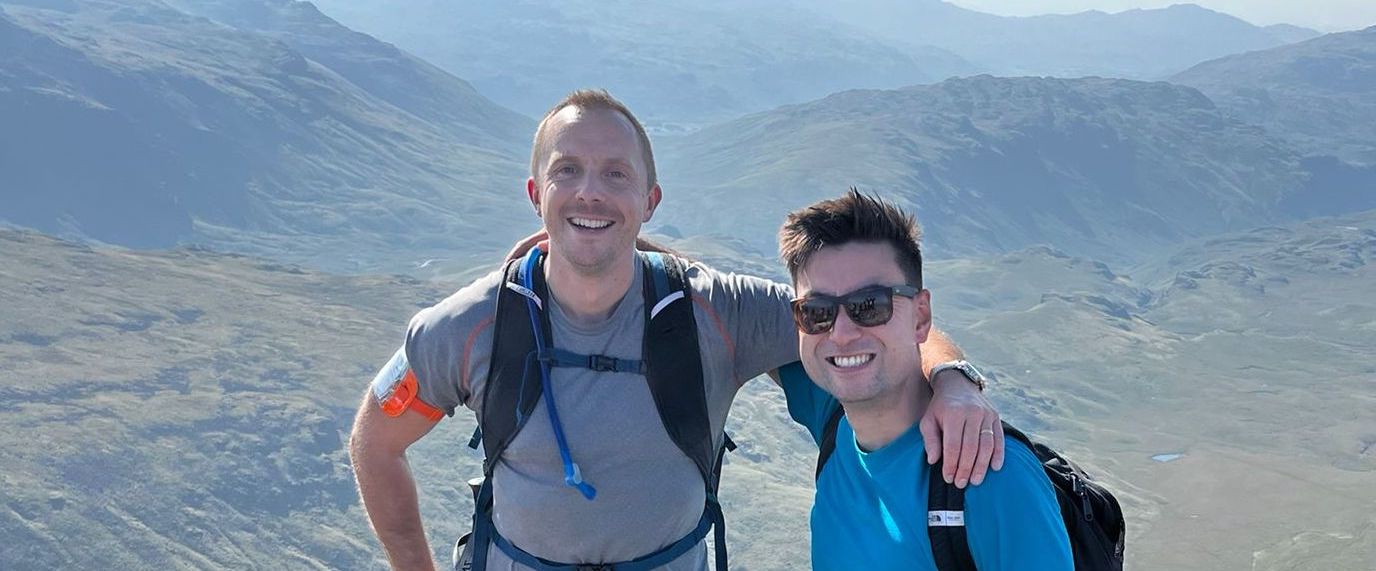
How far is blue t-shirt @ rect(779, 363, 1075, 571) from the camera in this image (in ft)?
12.8

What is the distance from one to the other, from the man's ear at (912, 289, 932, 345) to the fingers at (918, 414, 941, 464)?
0.50m

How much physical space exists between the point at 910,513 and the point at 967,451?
339mm

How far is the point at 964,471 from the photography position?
405cm

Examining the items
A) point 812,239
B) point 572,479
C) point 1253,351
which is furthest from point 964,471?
point 1253,351

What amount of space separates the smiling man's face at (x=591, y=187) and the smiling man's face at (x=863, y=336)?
81cm

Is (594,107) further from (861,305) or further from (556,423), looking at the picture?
(861,305)

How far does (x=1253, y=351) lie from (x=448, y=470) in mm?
125997

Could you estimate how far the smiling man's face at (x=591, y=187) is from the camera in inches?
201

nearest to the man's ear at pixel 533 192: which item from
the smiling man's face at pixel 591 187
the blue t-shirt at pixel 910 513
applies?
the smiling man's face at pixel 591 187

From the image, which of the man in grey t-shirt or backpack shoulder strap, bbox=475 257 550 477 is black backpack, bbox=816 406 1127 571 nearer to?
the man in grey t-shirt

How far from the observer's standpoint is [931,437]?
14.1 ft

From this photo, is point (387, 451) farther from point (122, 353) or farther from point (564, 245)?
point (122, 353)

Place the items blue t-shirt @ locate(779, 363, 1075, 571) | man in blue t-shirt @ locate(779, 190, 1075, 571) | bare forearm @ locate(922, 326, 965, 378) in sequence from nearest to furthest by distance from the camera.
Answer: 1. blue t-shirt @ locate(779, 363, 1075, 571)
2. man in blue t-shirt @ locate(779, 190, 1075, 571)
3. bare forearm @ locate(922, 326, 965, 378)

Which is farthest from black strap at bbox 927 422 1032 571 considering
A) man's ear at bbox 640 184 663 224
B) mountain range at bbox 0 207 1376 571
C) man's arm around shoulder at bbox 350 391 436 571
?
mountain range at bbox 0 207 1376 571
